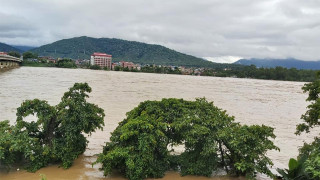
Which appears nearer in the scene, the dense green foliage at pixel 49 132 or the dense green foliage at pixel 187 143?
the dense green foliage at pixel 187 143

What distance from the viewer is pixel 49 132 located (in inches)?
380

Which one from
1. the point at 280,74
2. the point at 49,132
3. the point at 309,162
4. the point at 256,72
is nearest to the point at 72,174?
the point at 49,132

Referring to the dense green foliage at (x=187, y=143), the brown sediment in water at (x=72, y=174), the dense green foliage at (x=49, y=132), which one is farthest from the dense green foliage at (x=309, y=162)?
the dense green foliage at (x=49, y=132)

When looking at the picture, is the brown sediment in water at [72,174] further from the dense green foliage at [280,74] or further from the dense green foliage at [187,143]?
the dense green foliage at [280,74]

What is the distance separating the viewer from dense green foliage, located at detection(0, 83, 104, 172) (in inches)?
333

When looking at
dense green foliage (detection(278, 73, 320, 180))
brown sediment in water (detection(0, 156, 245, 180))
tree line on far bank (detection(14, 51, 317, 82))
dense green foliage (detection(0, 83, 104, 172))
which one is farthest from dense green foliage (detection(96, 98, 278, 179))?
tree line on far bank (detection(14, 51, 317, 82))

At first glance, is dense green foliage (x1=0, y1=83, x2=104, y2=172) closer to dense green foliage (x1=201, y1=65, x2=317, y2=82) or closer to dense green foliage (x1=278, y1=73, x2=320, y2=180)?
dense green foliage (x1=278, y1=73, x2=320, y2=180)

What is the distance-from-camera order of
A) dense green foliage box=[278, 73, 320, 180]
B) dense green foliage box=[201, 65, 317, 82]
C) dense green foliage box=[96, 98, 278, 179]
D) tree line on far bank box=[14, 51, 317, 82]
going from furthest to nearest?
tree line on far bank box=[14, 51, 317, 82] < dense green foliage box=[201, 65, 317, 82] < dense green foliage box=[96, 98, 278, 179] < dense green foliage box=[278, 73, 320, 180]

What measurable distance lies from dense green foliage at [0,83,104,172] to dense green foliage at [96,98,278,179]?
1.20 m

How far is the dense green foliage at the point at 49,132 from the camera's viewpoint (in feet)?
27.8

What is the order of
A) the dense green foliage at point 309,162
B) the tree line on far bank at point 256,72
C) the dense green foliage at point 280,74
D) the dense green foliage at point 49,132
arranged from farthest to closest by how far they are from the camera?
1. the tree line on far bank at point 256,72
2. the dense green foliage at point 280,74
3. the dense green foliage at point 49,132
4. the dense green foliage at point 309,162

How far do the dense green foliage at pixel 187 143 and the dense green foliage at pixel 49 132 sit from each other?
1.20m

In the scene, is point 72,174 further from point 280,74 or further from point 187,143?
point 280,74

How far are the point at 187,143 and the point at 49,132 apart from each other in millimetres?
4864
